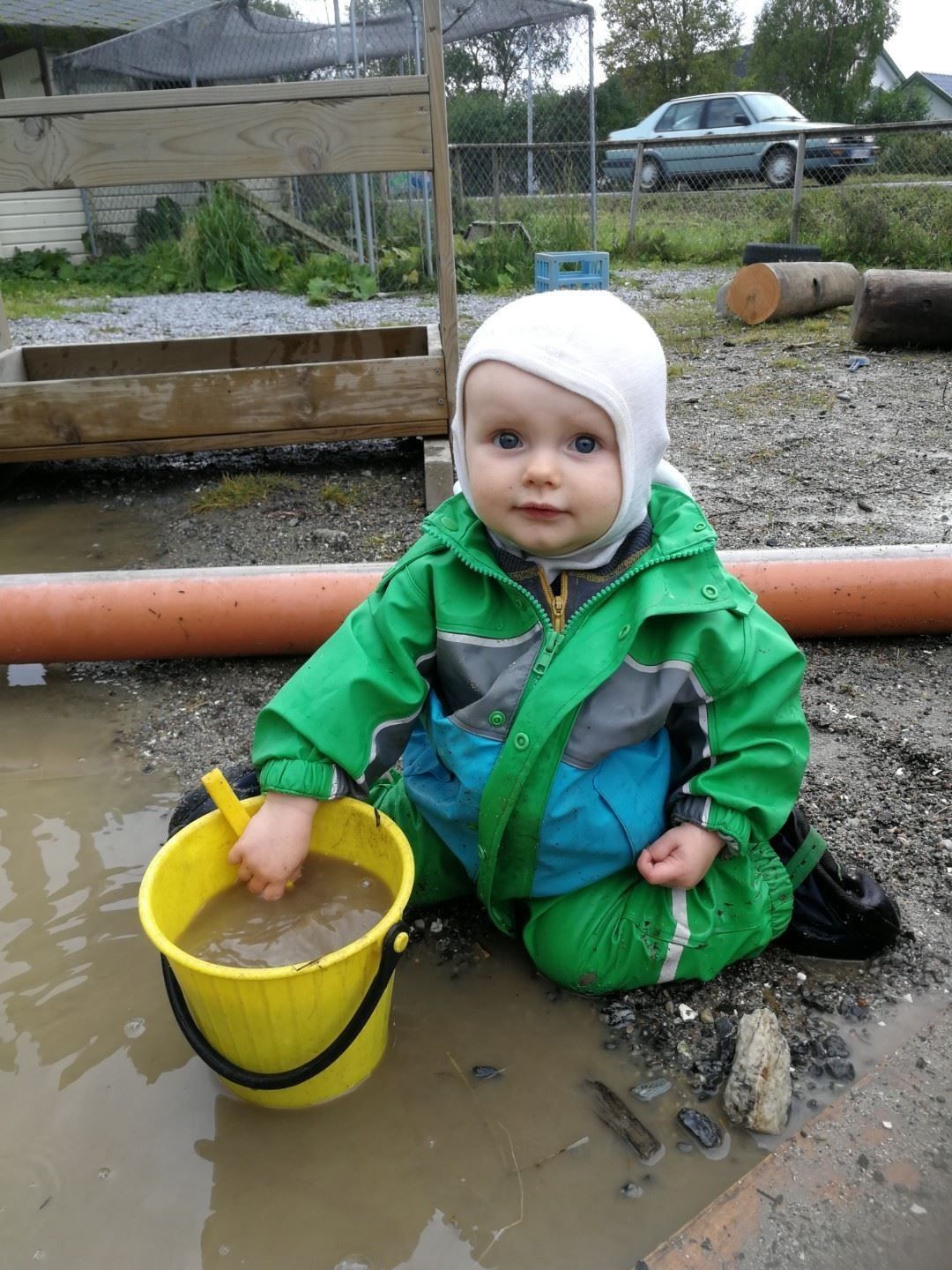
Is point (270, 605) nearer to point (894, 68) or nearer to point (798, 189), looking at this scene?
point (798, 189)

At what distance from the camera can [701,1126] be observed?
1.53m

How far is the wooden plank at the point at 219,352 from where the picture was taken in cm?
505

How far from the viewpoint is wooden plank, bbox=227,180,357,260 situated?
39.6 feet

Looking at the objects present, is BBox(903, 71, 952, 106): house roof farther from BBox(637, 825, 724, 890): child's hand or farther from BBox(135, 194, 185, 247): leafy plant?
BBox(637, 825, 724, 890): child's hand

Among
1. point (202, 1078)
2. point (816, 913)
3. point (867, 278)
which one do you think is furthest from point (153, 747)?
point (867, 278)

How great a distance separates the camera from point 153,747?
2.53 meters

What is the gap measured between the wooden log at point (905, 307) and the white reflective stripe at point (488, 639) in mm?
6073

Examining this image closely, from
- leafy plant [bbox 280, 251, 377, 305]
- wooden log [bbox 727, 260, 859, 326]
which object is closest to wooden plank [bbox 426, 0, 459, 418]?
wooden log [bbox 727, 260, 859, 326]

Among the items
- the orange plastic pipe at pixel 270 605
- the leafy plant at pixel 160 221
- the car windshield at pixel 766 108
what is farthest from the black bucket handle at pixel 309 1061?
the car windshield at pixel 766 108

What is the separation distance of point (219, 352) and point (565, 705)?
13.4 feet

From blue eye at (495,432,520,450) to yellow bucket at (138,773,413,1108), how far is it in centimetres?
62

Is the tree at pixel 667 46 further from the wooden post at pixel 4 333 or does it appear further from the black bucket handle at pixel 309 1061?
the black bucket handle at pixel 309 1061

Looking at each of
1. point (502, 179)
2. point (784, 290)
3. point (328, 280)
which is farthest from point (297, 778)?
point (502, 179)

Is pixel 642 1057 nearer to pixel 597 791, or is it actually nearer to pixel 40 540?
pixel 597 791
